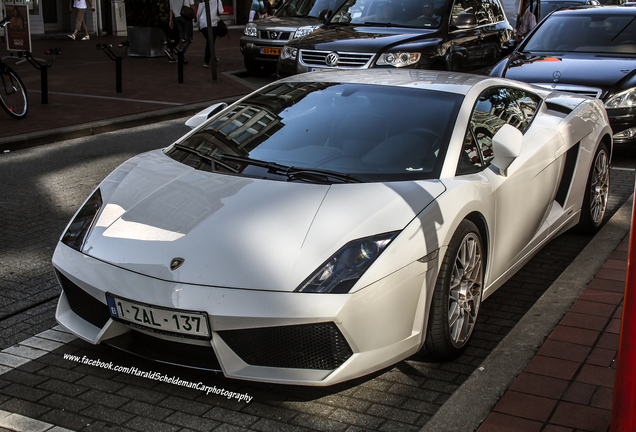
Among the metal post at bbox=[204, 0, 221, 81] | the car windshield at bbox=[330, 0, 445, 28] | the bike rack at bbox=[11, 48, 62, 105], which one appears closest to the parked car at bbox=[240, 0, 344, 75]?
the metal post at bbox=[204, 0, 221, 81]

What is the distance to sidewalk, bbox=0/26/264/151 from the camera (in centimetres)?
1000

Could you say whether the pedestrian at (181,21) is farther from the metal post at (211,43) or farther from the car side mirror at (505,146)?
the car side mirror at (505,146)

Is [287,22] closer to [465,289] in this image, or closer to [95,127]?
[95,127]

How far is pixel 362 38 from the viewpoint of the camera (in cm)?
1095

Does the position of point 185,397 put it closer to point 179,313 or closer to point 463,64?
point 179,313

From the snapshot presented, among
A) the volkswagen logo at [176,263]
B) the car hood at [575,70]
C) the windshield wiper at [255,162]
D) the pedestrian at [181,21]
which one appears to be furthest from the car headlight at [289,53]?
the volkswagen logo at [176,263]

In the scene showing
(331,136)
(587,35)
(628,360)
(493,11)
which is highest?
(493,11)

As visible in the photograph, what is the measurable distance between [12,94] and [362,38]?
16.5ft

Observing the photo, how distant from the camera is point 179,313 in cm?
313

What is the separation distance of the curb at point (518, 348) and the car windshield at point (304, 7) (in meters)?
11.9

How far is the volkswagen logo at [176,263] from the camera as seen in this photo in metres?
3.23

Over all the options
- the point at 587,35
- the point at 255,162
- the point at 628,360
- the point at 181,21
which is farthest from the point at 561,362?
the point at 181,21

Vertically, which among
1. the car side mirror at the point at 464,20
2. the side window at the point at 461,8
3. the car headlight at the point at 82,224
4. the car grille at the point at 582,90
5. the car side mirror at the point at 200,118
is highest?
the side window at the point at 461,8

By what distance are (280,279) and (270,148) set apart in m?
1.27
